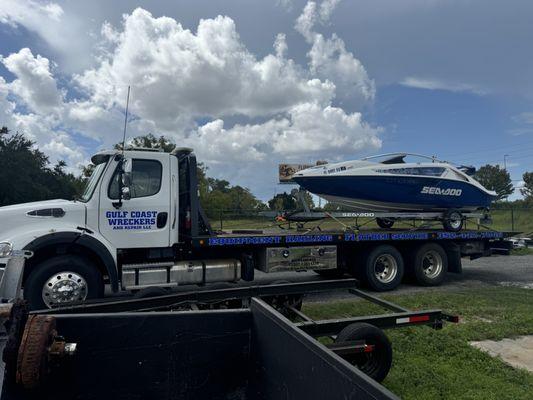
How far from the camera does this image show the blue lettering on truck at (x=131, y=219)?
22.9 feet

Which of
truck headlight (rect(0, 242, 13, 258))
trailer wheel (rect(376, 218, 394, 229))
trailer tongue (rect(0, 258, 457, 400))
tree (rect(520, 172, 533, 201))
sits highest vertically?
tree (rect(520, 172, 533, 201))

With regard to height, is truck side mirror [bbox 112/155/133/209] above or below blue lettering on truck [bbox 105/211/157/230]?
above

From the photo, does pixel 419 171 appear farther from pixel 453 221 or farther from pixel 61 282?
pixel 61 282

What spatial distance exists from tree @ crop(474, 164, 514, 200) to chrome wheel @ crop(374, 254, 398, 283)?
184 feet

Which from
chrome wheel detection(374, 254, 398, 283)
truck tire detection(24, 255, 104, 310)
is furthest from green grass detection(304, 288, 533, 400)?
truck tire detection(24, 255, 104, 310)

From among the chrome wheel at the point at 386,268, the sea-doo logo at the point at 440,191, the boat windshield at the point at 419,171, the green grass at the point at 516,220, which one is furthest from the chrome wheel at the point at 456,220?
the green grass at the point at 516,220

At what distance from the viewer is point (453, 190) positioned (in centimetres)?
1060

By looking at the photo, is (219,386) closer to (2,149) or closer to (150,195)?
(150,195)

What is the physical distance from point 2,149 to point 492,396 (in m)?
46.4

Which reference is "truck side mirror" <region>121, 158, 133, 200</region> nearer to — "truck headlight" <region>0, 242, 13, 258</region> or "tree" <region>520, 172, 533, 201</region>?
"truck headlight" <region>0, 242, 13, 258</region>

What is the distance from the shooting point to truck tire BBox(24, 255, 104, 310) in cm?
621

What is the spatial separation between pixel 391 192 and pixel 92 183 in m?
6.52

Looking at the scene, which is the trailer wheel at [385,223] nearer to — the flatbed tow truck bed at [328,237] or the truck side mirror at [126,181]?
the flatbed tow truck bed at [328,237]

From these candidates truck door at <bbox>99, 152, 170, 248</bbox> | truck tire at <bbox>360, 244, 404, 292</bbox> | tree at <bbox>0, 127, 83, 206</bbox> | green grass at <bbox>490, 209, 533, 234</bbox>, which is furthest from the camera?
tree at <bbox>0, 127, 83, 206</bbox>
